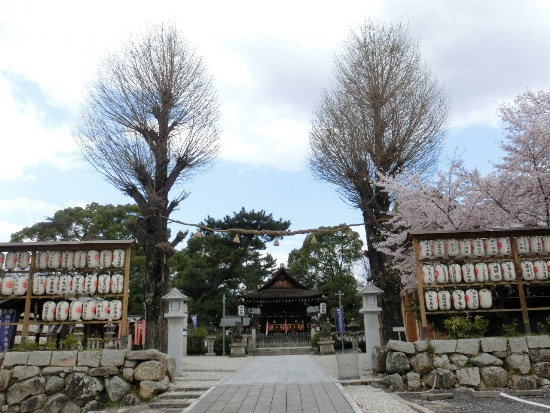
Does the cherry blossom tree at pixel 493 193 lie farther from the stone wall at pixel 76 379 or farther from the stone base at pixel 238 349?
the stone base at pixel 238 349

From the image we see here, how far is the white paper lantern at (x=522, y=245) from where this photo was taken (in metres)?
9.49

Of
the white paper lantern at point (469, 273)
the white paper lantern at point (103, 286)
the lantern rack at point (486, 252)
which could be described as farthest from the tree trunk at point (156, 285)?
the white paper lantern at point (469, 273)

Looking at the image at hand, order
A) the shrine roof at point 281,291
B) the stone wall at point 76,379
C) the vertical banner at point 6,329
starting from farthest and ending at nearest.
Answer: the shrine roof at point 281,291 → the vertical banner at point 6,329 → the stone wall at point 76,379

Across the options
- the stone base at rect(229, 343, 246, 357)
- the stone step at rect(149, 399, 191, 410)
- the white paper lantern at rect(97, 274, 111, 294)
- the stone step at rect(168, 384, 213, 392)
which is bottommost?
the stone base at rect(229, 343, 246, 357)

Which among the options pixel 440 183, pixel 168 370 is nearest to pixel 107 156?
pixel 168 370

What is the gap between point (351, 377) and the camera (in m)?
9.91

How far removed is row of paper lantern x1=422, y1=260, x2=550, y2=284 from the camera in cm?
928

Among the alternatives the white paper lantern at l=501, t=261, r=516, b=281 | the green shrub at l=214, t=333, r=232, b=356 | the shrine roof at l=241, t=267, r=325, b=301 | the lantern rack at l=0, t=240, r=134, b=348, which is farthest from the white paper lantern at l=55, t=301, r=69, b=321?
the shrine roof at l=241, t=267, r=325, b=301

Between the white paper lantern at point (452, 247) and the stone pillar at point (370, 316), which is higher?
the white paper lantern at point (452, 247)

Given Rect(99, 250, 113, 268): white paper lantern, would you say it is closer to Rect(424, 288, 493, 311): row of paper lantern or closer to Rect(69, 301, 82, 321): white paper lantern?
Rect(69, 301, 82, 321): white paper lantern

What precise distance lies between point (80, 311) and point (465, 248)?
27.7 feet

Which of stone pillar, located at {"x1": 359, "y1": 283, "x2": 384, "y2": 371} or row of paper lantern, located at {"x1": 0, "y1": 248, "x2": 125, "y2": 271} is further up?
row of paper lantern, located at {"x1": 0, "y1": 248, "x2": 125, "y2": 271}

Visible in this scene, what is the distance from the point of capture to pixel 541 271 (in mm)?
9297

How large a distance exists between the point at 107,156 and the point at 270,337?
20.5 m
